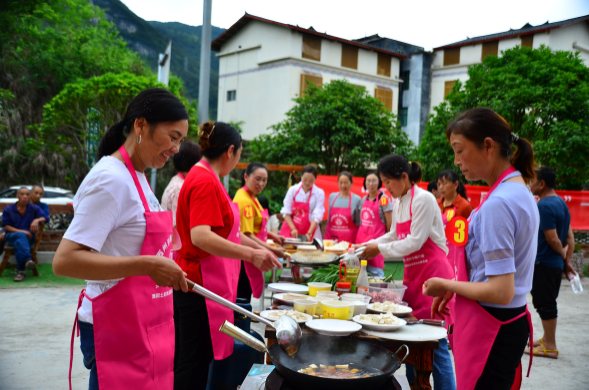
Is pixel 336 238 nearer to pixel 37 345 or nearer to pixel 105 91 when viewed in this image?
pixel 37 345

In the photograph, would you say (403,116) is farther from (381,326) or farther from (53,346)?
(381,326)

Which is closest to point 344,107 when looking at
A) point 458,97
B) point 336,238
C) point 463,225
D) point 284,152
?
point 284,152

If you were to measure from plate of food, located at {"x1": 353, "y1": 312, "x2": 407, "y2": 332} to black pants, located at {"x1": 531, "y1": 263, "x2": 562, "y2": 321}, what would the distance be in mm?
2782

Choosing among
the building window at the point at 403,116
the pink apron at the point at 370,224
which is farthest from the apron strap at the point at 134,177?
the building window at the point at 403,116

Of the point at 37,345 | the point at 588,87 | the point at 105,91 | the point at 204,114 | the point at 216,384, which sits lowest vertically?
the point at 37,345

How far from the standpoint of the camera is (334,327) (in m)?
2.18

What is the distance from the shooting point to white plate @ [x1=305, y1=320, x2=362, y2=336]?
6.91 feet

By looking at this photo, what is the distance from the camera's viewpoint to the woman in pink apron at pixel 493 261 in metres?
1.65

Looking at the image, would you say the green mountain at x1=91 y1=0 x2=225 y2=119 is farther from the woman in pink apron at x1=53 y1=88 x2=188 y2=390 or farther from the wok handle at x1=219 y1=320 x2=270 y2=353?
the wok handle at x1=219 y1=320 x2=270 y2=353

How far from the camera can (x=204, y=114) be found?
19.9ft

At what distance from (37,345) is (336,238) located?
3.94 m

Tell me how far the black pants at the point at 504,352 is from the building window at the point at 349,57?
21.3m

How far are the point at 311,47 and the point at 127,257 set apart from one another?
20447 millimetres

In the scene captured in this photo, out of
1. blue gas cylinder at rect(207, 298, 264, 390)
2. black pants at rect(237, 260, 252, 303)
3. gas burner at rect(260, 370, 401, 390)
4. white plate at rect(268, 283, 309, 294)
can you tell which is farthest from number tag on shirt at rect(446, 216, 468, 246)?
black pants at rect(237, 260, 252, 303)
